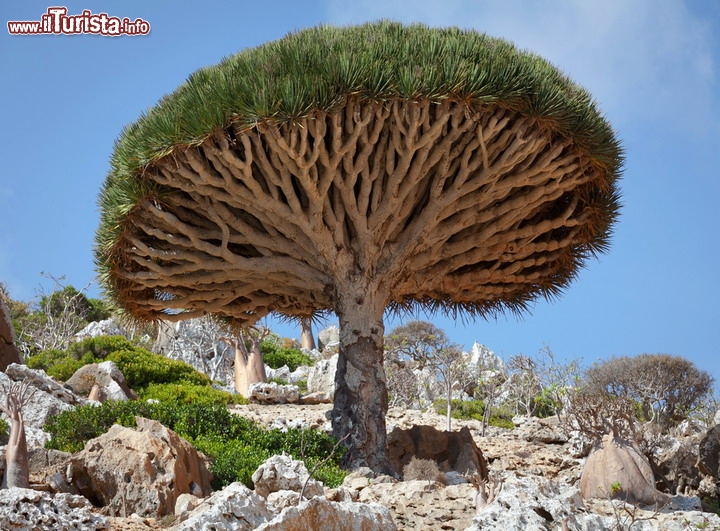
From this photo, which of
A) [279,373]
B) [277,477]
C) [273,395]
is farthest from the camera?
[279,373]

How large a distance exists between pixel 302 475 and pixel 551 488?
5.91 ft

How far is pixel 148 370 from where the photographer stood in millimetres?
15719

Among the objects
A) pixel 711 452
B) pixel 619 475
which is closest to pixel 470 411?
pixel 711 452

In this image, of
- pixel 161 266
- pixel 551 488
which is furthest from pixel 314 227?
pixel 551 488

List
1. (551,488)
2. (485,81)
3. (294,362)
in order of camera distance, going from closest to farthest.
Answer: (551,488)
(485,81)
(294,362)

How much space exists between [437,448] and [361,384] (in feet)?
5.34

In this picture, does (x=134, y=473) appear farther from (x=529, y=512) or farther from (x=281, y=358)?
(x=281, y=358)

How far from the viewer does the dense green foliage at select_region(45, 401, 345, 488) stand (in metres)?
8.01

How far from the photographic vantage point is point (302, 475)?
5.87 m

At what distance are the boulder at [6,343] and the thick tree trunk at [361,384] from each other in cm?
522

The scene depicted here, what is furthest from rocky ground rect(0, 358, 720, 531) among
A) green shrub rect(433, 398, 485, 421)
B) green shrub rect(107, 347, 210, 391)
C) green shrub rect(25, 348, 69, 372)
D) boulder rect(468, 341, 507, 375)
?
boulder rect(468, 341, 507, 375)

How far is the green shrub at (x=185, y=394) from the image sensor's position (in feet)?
45.9

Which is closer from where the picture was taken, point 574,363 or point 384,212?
point 384,212

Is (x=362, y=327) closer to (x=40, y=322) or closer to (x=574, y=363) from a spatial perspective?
(x=574, y=363)
